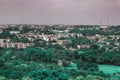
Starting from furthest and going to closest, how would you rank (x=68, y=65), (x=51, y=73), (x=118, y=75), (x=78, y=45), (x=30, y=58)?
(x=78, y=45) < (x=30, y=58) < (x=68, y=65) < (x=118, y=75) < (x=51, y=73)

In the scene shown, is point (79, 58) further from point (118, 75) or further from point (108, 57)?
point (118, 75)

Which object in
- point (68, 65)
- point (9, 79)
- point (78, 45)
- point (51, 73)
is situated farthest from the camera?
point (78, 45)

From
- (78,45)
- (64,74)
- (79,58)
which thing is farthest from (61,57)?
(78,45)

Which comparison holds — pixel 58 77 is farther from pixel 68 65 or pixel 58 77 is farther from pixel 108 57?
pixel 108 57

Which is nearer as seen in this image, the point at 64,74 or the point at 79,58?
the point at 64,74

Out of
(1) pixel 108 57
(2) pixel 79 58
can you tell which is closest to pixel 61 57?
(2) pixel 79 58

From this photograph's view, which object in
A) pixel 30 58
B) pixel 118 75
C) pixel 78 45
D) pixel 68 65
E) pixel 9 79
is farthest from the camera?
pixel 78 45

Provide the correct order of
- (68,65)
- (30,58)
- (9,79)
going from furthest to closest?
(30,58), (68,65), (9,79)

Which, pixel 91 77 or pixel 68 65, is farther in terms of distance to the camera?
pixel 68 65
